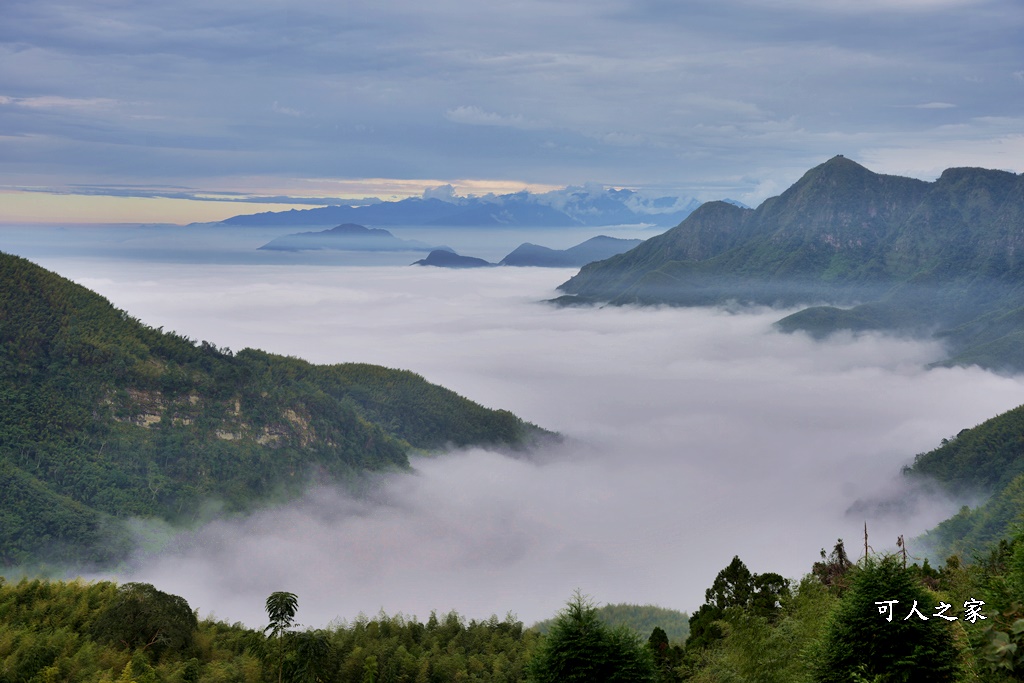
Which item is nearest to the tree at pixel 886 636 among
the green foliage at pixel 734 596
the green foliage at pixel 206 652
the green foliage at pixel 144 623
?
the green foliage at pixel 206 652

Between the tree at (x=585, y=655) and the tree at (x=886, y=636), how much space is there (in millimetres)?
7504

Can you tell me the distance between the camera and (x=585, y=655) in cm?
3262

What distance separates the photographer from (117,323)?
198 m

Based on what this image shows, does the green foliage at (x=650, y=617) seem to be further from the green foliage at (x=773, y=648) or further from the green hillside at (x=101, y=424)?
the green hillside at (x=101, y=424)

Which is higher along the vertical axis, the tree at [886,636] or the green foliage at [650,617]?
the tree at [886,636]

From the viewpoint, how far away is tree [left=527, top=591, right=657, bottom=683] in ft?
107

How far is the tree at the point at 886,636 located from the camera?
25.5 meters

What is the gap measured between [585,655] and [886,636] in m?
10.7

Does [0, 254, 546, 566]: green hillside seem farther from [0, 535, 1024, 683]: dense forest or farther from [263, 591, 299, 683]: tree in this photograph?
[263, 591, 299, 683]: tree

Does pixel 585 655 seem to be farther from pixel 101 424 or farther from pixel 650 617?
pixel 101 424

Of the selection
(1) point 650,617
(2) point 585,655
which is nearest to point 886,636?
(2) point 585,655

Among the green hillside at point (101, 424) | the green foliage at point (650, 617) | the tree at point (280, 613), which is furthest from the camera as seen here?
the green hillside at point (101, 424)

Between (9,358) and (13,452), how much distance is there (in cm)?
2353

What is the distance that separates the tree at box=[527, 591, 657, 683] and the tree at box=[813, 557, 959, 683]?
7.50m
